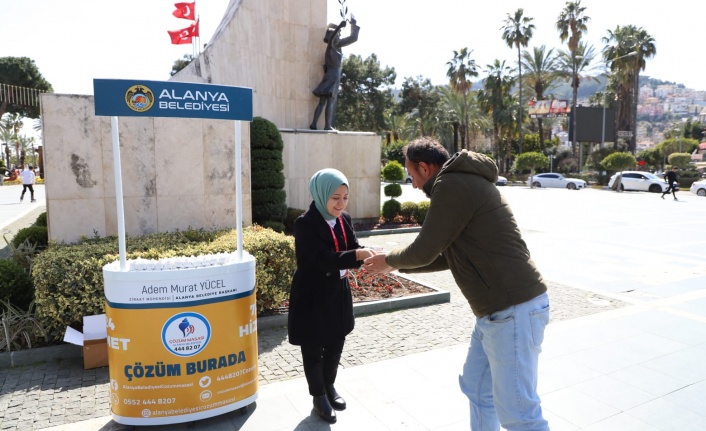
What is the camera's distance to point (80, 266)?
480cm

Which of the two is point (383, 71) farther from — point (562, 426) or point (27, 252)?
point (562, 426)

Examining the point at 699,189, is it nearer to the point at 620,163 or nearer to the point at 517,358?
the point at 620,163

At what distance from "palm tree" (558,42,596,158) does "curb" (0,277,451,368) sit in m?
41.1

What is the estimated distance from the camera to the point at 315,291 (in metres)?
3.52

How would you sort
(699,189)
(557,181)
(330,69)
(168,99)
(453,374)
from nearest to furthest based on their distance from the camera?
(168,99)
(453,374)
(330,69)
(699,189)
(557,181)

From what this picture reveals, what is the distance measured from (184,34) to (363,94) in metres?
19.4

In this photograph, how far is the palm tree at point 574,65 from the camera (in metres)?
43.1

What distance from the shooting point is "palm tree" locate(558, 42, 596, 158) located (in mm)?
43125

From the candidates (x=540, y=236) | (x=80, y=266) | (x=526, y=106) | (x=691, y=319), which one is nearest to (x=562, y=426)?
(x=691, y=319)

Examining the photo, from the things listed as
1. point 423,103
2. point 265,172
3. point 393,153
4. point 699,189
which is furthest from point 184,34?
point 423,103

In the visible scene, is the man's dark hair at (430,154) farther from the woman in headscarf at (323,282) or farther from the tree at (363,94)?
the tree at (363,94)

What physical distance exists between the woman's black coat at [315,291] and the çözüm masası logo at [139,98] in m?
1.32

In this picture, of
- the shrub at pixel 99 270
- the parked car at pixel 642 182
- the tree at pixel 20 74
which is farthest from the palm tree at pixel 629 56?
the tree at pixel 20 74

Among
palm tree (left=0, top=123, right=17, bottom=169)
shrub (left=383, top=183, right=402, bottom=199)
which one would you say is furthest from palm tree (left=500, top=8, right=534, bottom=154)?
palm tree (left=0, top=123, right=17, bottom=169)
